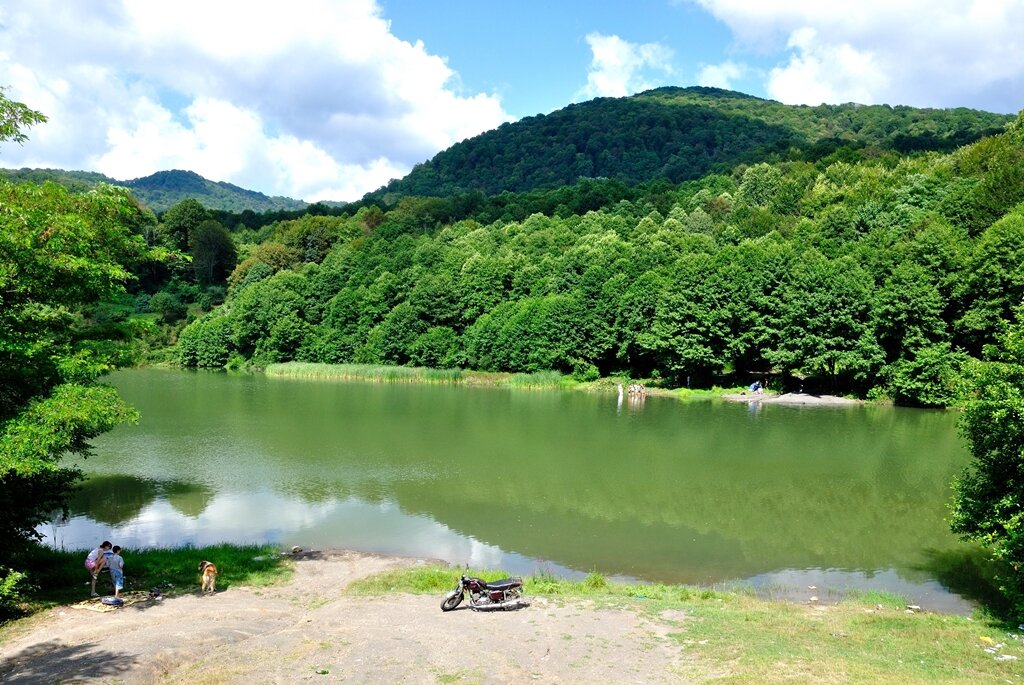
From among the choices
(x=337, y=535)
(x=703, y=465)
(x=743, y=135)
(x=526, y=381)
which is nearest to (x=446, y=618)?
(x=337, y=535)

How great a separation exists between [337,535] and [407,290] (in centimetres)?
7081

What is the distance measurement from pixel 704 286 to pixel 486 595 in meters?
52.4

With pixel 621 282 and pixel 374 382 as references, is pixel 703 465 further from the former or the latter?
pixel 374 382

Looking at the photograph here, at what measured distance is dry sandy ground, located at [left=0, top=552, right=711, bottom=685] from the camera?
1081 centimetres

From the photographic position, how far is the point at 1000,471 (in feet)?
51.9

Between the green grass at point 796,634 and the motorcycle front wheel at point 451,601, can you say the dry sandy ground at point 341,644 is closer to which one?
the motorcycle front wheel at point 451,601

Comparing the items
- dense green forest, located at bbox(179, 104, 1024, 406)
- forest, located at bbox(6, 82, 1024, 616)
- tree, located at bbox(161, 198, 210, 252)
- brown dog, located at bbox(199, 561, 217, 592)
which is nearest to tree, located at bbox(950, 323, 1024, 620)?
forest, located at bbox(6, 82, 1024, 616)

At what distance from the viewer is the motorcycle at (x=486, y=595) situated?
14298mm

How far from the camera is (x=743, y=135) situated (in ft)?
592

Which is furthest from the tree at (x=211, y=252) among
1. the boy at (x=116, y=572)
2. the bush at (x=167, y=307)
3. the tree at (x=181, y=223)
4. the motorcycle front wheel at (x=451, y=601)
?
the motorcycle front wheel at (x=451, y=601)

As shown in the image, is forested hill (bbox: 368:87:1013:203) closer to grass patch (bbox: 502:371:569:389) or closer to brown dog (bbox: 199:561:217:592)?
grass patch (bbox: 502:371:569:389)

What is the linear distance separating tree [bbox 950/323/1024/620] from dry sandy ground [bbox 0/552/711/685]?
7491 millimetres

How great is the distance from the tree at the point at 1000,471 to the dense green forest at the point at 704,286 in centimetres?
3819

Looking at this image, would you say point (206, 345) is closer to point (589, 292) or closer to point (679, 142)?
point (589, 292)
